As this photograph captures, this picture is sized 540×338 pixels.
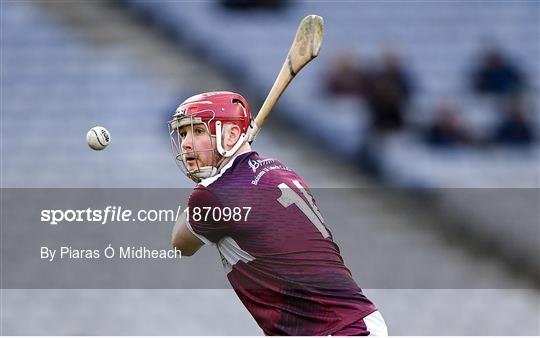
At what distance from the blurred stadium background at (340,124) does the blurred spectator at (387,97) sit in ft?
0.03

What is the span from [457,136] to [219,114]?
371cm

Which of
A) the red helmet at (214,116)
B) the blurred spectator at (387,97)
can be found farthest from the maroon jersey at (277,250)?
the blurred spectator at (387,97)

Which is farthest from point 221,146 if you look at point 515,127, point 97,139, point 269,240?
point 515,127

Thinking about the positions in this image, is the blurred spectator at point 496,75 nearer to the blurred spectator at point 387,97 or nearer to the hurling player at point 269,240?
the blurred spectator at point 387,97

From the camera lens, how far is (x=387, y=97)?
6648mm

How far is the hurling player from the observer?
2936 mm

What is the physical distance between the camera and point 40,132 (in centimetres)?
718

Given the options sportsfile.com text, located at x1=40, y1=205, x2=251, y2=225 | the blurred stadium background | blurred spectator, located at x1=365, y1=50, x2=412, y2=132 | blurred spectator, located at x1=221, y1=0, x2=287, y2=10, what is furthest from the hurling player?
blurred spectator, located at x1=221, y1=0, x2=287, y2=10

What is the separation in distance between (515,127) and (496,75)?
409 millimetres

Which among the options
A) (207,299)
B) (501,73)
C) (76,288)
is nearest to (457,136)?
(501,73)

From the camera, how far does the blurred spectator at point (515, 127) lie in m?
6.61

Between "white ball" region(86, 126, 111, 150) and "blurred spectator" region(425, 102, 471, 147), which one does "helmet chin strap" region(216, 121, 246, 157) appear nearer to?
"white ball" region(86, 126, 111, 150)

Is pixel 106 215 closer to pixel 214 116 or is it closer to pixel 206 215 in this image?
pixel 214 116

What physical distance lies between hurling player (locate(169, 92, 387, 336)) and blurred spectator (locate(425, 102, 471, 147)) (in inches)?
142
